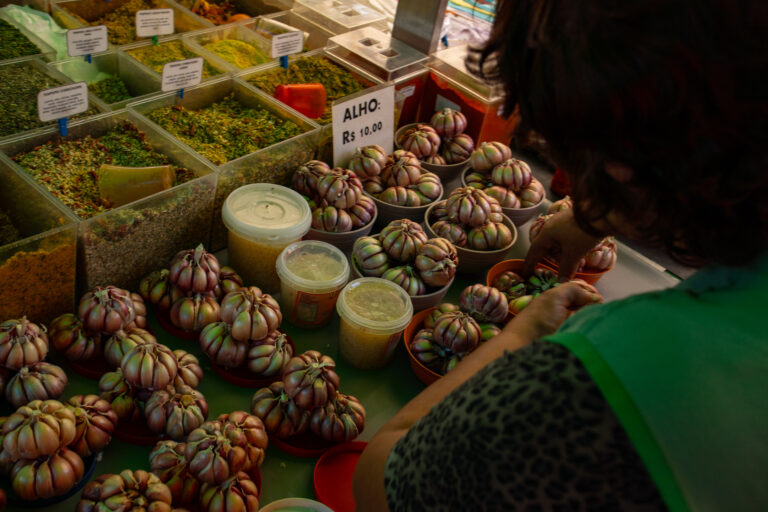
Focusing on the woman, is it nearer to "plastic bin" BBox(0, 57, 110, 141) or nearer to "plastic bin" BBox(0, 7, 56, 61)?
"plastic bin" BBox(0, 57, 110, 141)

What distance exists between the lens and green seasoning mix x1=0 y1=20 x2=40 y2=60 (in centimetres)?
154

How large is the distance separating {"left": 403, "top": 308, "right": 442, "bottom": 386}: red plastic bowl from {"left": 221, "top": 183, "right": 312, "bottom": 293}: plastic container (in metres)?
0.31

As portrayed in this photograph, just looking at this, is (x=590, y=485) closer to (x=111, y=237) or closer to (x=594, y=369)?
(x=594, y=369)

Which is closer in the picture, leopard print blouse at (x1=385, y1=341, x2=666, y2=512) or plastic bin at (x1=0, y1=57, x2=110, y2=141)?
leopard print blouse at (x1=385, y1=341, x2=666, y2=512)

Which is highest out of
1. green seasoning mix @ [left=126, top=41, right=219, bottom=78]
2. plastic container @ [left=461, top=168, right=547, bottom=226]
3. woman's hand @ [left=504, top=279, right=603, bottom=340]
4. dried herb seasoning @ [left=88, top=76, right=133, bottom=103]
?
woman's hand @ [left=504, top=279, right=603, bottom=340]

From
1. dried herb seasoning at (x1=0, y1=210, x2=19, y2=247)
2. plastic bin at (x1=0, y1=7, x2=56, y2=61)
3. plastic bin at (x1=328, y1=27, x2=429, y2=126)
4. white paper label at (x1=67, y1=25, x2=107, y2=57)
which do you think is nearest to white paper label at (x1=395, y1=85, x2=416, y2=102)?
plastic bin at (x1=328, y1=27, x2=429, y2=126)

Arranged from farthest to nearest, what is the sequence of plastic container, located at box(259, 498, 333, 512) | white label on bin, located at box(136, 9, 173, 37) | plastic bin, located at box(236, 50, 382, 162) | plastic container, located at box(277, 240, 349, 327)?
white label on bin, located at box(136, 9, 173, 37) → plastic bin, located at box(236, 50, 382, 162) → plastic container, located at box(277, 240, 349, 327) → plastic container, located at box(259, 498, 333, 512)

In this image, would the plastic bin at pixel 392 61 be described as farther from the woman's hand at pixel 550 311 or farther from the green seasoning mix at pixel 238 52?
the woman's hand at pixel 550 311

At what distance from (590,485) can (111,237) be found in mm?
947

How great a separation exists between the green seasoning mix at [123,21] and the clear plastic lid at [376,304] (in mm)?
1188

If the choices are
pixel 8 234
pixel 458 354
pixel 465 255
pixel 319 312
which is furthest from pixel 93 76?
pixel 458 354

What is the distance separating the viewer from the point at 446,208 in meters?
1.48

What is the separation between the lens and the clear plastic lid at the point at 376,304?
1179mm

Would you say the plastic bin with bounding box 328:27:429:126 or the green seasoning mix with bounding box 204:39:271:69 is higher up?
the plastic bin with bounding box 328:27:429:126
